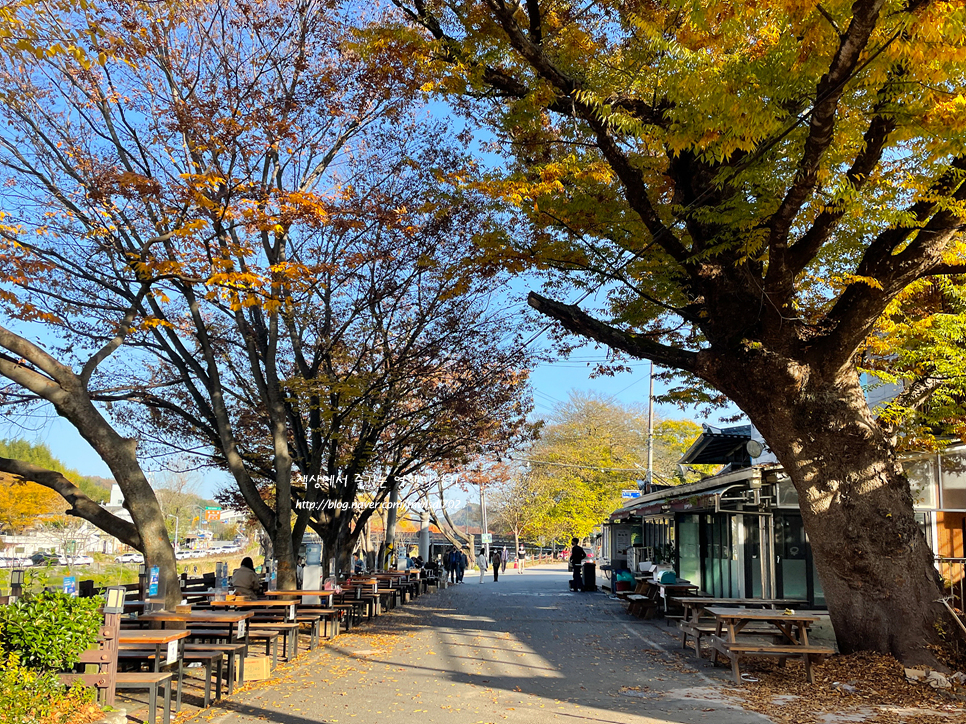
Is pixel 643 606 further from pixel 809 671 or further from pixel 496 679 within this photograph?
pixel 496 679

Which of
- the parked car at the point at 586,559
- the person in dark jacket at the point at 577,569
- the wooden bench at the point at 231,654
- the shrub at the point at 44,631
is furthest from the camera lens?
the parked car at the point at 586,559

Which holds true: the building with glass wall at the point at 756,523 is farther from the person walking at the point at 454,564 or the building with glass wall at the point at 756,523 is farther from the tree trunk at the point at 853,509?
the person walking at the point at 454,564

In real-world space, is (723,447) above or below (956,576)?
above

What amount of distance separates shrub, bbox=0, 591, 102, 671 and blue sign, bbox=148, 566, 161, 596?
192 inches

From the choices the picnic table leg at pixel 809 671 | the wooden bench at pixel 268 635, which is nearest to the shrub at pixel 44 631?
the wooden bench at pixel 268 635

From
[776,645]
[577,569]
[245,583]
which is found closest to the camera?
[776,645]

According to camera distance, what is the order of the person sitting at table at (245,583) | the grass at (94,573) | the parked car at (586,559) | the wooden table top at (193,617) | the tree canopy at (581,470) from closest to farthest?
1. the grass at (94,573)
2. the wooden table top at (193,617)
3. the person sitting at table at (245,583)
4. the parked car at (586,559)
5. the tree canopy at (581,470)

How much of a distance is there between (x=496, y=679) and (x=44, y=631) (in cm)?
542

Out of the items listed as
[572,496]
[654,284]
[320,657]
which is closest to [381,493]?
Answer: [320,657]

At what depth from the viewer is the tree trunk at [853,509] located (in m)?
9.45

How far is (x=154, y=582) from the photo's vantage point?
37.9 feet

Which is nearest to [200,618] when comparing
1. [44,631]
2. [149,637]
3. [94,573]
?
[149,637]

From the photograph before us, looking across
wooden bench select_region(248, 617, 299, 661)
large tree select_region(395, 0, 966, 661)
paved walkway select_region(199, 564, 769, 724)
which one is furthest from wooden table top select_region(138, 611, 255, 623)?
large tree select_region(395, 0, 966, 661)

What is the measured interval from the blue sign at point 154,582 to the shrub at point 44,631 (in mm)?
4870
